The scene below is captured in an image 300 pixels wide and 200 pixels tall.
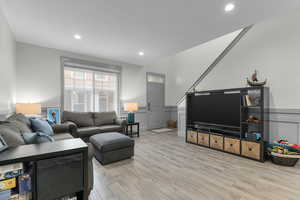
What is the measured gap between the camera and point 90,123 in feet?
13.0

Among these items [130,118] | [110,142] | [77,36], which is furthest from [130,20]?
[130,118]

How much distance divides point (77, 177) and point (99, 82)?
149 inches

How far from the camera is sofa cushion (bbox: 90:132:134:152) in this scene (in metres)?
2.54

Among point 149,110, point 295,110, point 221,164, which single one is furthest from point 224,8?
point 149,110

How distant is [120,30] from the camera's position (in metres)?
2.84

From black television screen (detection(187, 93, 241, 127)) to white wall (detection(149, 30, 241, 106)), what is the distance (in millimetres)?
1749

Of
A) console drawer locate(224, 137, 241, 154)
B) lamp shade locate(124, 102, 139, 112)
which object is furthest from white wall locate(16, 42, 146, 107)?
console drawer locate(224, 137, 241, 154)

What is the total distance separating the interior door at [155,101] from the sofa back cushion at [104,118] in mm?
1801

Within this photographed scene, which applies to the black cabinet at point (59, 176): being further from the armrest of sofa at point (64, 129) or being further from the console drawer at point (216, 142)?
the console drawer at point (216, 142)

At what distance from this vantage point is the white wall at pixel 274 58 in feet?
9.27

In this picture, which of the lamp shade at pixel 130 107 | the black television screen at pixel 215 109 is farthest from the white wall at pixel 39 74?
the black television screen at pixel 215 109

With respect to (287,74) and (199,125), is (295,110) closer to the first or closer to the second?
(287,74)

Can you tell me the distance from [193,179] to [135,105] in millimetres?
3065

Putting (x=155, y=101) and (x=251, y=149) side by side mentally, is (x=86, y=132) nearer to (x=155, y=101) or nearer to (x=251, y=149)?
(x=155, y=101)
